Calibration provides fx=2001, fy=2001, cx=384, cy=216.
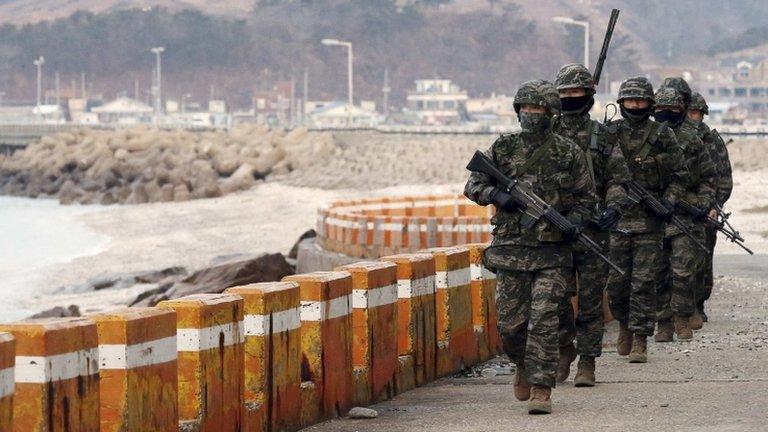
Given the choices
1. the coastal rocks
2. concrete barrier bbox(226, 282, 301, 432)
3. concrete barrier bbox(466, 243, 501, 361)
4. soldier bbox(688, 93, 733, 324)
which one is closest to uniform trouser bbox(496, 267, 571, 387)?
concrete barrier bbox(226, 282, 301, 432)

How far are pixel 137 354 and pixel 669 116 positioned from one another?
7835mm

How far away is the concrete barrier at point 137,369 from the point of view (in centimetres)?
817

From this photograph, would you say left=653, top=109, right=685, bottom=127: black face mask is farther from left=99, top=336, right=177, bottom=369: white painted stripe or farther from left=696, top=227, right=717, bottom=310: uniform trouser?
left=99, top=336, right=177, bottom=369: white painted stripe

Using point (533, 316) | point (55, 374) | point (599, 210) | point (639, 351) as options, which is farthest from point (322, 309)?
point (639, 351)

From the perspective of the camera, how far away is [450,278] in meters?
13.2

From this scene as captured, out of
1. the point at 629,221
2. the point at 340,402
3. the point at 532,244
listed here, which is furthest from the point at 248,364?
the point at 629,221

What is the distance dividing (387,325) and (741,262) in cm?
1475

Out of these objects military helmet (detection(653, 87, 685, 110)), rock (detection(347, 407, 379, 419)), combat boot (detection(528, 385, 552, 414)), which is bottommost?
rock (detection(347, 407, 379, 419))

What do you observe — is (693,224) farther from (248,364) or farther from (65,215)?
(65,215)

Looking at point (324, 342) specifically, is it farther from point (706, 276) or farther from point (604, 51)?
point (706, 276)

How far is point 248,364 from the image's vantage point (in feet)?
32.0

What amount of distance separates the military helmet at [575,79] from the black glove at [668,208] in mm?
1927

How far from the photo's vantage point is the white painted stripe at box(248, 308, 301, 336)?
9719mm

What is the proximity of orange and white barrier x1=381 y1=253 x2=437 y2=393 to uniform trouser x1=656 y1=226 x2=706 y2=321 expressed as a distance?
2.83 m
